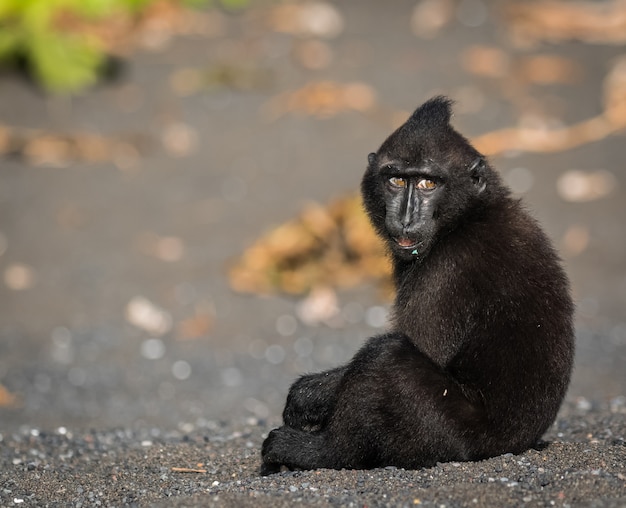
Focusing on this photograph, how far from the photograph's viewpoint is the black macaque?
15.5 feet

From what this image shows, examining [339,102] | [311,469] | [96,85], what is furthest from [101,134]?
Result: [311,469]

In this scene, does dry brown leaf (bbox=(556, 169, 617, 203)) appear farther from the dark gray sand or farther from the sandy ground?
the dark gray sand

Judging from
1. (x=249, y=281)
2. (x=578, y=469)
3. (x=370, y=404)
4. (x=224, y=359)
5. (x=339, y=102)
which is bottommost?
(x=578, y=469)

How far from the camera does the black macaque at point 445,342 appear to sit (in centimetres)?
471

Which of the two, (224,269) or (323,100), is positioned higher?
(323,100)

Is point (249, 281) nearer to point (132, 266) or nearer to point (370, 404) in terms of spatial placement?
point (132, 266)

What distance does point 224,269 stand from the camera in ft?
35.1

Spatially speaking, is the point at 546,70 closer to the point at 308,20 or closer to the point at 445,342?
the point at 308,20

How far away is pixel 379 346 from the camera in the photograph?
4770 mm

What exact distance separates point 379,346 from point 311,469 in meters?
0.71

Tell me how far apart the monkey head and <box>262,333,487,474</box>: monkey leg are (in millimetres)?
599

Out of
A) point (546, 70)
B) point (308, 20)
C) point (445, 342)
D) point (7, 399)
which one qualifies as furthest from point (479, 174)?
point (308, 20)

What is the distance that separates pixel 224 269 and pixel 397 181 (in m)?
5.65

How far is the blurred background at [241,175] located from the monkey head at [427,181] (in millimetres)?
2444
